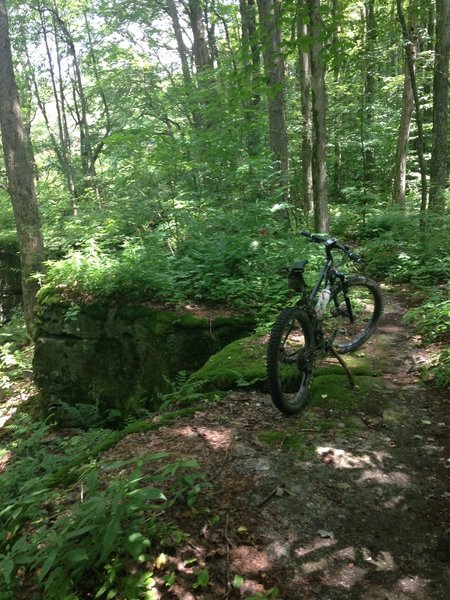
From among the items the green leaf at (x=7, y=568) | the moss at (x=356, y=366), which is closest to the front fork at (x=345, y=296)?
the moss at (x=356, y=366)

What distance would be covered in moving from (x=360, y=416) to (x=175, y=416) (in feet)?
5.52

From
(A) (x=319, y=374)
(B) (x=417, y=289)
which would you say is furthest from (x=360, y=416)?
(B) (x=417, y=289)

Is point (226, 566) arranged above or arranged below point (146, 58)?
below

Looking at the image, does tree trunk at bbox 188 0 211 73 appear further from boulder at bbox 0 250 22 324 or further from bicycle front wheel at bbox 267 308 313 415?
bicycle front wheel at bbox 267 308 313 415

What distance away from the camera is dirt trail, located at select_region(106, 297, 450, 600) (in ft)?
7.64

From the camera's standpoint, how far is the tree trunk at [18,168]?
10570 millimetres

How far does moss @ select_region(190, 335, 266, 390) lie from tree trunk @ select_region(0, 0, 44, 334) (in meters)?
7.09

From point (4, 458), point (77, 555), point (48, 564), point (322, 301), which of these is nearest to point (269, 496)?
point (77, 555)

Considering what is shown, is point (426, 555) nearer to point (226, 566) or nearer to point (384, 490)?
point (384, 490)

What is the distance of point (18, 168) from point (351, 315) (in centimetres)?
912

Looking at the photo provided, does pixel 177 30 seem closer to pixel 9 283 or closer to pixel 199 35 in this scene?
pixel 199 35

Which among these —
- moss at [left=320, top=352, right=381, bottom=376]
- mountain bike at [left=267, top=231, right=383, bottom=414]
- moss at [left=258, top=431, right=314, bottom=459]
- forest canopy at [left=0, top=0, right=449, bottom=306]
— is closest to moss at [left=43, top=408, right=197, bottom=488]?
moss at [left=258, top=431, right=314, bottom=459]

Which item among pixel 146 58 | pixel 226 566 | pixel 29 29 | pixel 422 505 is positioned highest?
pixel 29 29

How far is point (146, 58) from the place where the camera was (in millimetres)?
19938
